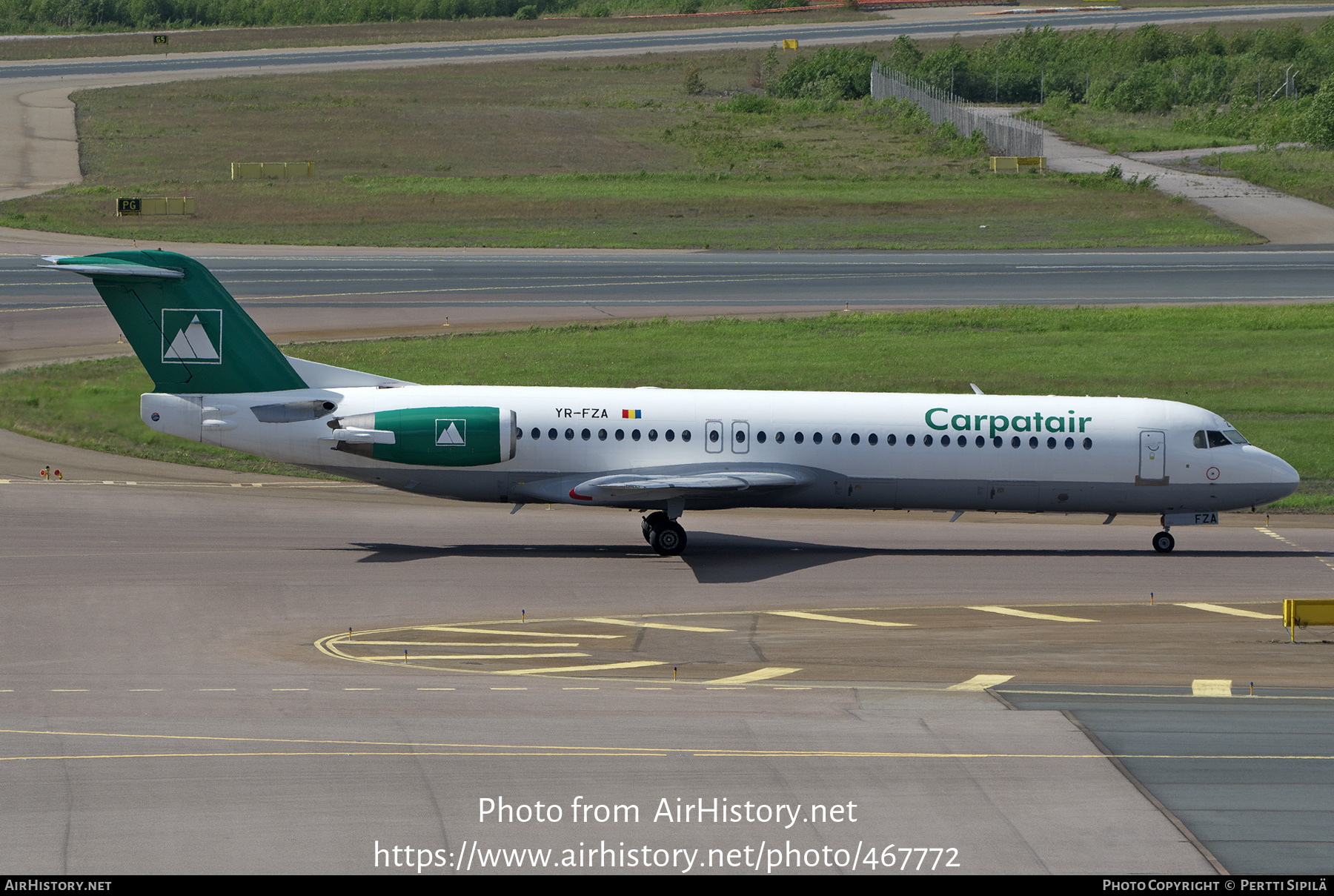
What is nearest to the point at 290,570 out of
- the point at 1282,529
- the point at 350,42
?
the point at 1282,529

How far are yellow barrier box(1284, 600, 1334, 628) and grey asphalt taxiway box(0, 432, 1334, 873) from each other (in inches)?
17.8

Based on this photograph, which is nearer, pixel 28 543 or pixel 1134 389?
pixel 28 543

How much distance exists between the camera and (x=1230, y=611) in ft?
89.8

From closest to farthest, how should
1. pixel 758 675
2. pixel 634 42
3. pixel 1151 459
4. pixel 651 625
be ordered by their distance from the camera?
pixel 758 675, pixel 651 625, pixel 1151 459, pixel 634 42

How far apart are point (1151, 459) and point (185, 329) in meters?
21.7

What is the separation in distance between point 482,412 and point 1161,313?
3439 centimetres

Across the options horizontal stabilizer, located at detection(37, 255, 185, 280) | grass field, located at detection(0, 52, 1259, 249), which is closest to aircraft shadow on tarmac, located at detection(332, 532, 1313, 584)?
horizontal stabilizer, located at detection(37, 255, 185, 280)

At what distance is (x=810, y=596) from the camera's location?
91.7 ft

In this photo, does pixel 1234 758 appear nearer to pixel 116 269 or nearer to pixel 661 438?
pixel 661 438

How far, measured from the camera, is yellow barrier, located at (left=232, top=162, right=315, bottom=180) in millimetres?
84812

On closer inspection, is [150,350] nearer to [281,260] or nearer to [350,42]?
[281,260]

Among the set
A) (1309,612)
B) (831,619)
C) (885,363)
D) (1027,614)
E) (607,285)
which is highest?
(607,285)

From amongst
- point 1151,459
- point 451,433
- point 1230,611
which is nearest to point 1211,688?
point 1230,611

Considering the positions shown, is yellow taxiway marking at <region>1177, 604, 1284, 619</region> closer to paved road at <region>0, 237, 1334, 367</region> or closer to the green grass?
paved road at <region>0, 237, 1334, 367</region>
